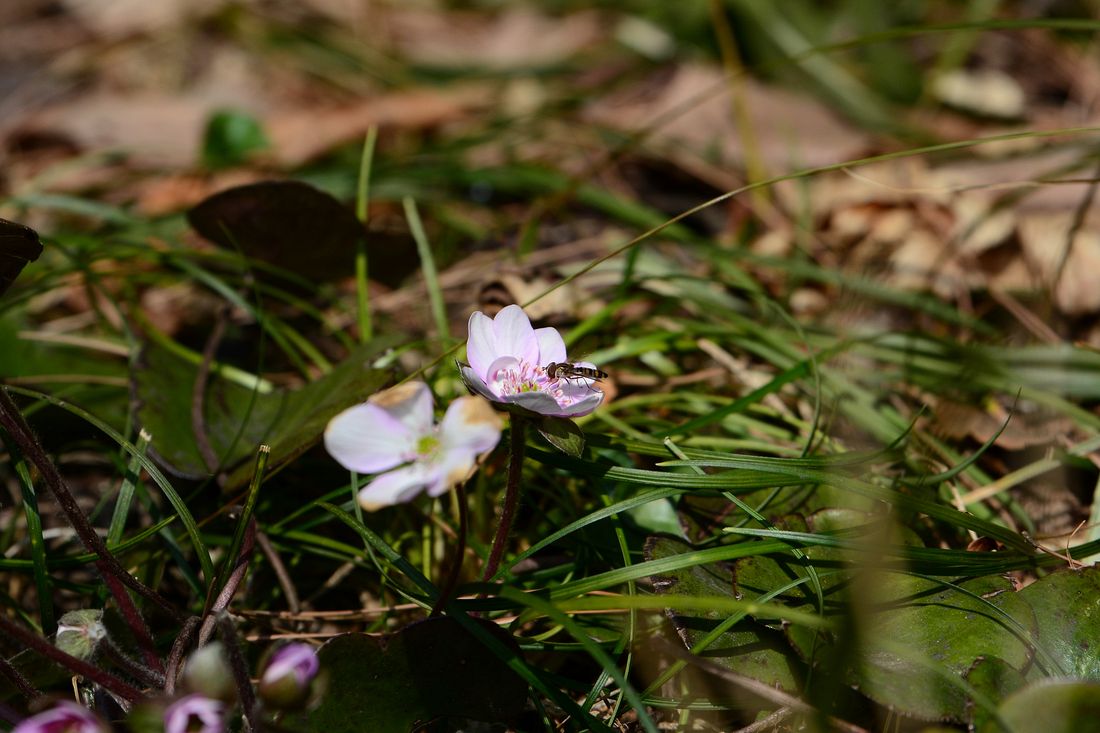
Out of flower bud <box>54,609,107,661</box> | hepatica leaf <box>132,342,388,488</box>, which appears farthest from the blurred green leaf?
flower bud <box>54,609,107,661</box>

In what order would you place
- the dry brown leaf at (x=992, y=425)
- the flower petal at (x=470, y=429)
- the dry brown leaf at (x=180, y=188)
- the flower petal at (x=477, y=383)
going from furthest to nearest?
the dry brown leaf at (x=180, y=188) → the dry brown leaf at (x=992, y=425) → the flower petal at (x=477, y=383) → the flower petal at (x=470, y=429)

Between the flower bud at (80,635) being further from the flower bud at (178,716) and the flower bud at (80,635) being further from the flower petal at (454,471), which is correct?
the flower petal at (454,471)

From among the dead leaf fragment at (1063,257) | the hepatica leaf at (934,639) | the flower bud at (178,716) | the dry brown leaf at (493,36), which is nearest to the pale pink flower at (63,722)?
the flower bud at (178,716)

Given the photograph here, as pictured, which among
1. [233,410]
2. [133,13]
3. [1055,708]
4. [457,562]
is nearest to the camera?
[1055,708]

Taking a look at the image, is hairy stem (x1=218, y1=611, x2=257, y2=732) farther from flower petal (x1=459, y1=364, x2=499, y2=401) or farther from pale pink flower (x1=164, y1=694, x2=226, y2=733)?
flower petal (x1=459, y1=364, x2=499, y2=401)

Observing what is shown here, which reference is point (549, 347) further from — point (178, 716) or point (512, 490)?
point (178, 716)

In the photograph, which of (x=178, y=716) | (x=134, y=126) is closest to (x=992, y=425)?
(x=178, y=716)

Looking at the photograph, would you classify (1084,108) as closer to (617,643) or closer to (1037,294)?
(1037,294)
